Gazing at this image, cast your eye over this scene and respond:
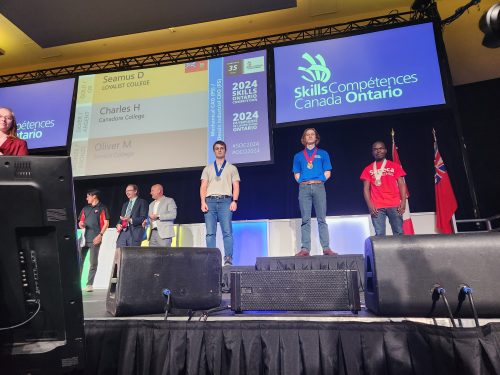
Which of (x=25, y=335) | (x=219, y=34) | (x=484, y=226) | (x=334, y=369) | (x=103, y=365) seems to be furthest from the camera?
(x=219, y=34)

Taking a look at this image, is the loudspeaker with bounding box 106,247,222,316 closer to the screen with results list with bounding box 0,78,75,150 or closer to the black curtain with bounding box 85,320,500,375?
the black curtain with bounding box 85,320,500,375

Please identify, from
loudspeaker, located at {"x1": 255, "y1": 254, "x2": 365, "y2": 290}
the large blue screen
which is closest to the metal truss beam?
the large blue screen

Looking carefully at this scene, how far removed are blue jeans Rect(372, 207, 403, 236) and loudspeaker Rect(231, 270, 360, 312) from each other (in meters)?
2.60

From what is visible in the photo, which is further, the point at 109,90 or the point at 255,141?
the point at 109,90

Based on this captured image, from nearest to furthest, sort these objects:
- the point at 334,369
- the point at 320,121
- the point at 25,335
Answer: the point at 25,335 < the point at 334,369 < the point at 320,121

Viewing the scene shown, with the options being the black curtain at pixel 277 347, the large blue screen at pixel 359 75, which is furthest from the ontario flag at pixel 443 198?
the black curtain at pixel 277 347

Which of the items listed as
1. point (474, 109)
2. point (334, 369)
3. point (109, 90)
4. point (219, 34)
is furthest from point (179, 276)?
point (474, 109)

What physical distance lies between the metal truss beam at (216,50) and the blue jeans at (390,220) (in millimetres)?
2344

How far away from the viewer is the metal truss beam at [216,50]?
4727 mm

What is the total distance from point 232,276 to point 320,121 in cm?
318

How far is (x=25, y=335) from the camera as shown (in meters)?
0.67

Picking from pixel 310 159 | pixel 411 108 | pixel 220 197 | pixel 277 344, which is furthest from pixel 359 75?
pixel 277 344

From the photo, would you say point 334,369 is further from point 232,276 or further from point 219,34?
point 219,34

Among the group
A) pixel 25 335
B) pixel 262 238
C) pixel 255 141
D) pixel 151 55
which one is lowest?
pixel 25 335
